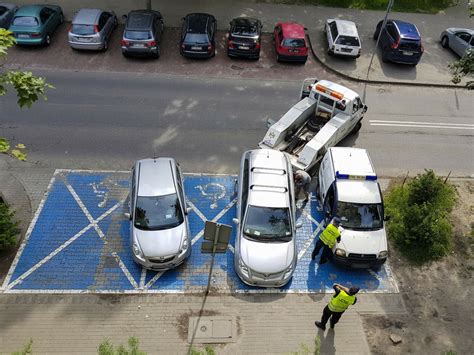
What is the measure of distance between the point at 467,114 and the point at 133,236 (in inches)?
585

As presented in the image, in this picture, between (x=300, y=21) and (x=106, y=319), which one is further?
(x=300, y=21)

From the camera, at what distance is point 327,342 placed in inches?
407

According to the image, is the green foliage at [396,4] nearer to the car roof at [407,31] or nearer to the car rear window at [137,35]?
the car roof at [407,31]

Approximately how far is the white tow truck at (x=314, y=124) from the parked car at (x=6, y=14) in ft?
Answer: 46.2

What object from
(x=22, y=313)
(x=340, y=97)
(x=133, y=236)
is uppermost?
(x=340, y=97)

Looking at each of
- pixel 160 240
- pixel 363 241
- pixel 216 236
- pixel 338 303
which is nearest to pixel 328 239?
pixel 363 241

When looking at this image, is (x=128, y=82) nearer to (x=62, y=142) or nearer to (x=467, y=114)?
(x=62, y=142)

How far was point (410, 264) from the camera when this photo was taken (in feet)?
40.3

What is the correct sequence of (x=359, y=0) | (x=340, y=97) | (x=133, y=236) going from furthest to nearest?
(x=359, y=0) → (x=340, y=97) → (x=133, y=236)

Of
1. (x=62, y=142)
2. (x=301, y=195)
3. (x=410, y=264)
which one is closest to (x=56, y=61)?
(x=62, y=142)

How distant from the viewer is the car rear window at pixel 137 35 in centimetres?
1905

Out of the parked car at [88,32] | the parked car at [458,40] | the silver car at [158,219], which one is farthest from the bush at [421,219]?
the parked car at [88,32]

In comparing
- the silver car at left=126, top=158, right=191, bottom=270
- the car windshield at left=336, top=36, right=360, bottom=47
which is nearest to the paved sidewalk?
the car windshield at left=336, top=36, right=360, bottom=47

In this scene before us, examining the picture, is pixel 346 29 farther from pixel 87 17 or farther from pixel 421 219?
pixel 87 17
